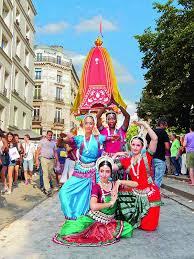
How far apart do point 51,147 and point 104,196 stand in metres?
6.34

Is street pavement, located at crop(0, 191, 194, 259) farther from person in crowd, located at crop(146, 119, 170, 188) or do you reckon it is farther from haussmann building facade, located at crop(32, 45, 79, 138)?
haussmann building facade, located at crop(32, 45, 79, 138)

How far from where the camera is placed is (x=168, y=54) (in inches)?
1021

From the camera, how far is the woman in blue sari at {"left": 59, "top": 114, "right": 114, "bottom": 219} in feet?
17.6

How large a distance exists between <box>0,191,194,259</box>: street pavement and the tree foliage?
1964cm

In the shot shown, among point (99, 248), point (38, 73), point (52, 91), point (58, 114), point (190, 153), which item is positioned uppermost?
point (38, 73)

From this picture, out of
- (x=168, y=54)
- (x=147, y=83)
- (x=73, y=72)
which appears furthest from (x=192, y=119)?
(x=73, y=72)

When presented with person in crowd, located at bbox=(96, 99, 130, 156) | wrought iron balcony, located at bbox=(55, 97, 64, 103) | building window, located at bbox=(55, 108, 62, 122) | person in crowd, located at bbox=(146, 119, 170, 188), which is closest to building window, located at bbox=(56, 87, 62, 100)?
wrought iron balcony, located at bbox=(55, 97, 64, 103)

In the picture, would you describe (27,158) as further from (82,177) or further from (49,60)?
(49,60)

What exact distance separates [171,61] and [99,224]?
2313 cm

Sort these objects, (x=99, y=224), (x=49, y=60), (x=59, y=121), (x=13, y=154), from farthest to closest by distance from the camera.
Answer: (x=49, y=60) → (x=59, y=121) → (x=13, y=154) → (x=99, y=224)

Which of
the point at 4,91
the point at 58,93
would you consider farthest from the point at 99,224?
the point at 58,93

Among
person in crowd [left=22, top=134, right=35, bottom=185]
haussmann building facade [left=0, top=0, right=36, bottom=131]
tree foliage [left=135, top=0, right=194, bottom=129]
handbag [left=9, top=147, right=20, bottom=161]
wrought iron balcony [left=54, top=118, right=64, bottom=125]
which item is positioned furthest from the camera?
wrought iron balcony [left=54, top=118, right=64, bottom=125]

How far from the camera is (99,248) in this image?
14.8 ft

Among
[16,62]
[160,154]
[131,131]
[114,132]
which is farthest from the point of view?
[131,131]
